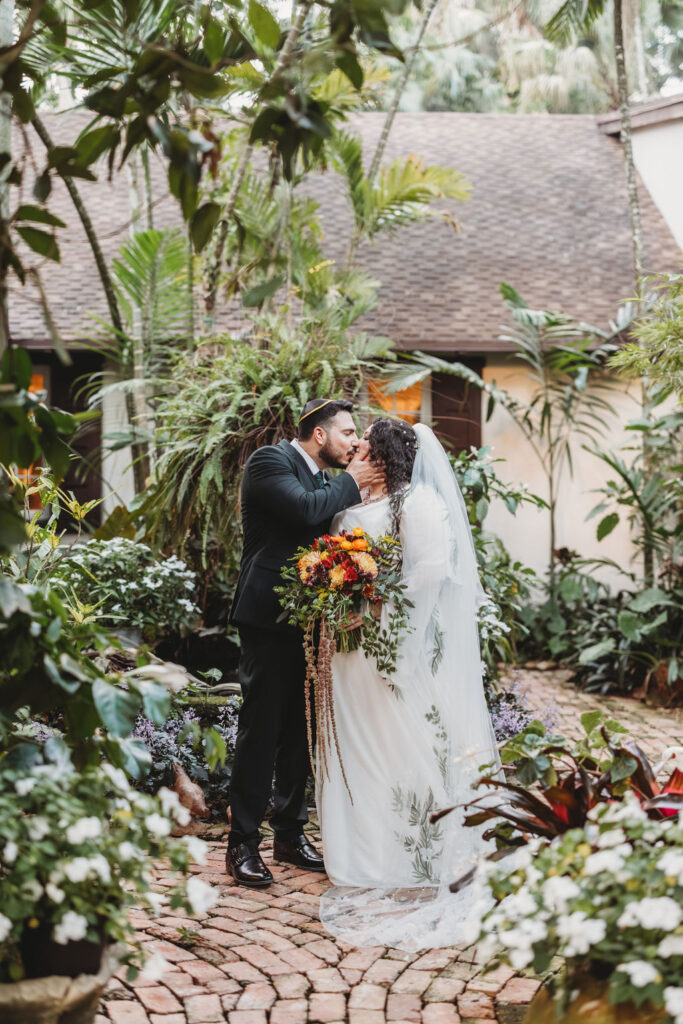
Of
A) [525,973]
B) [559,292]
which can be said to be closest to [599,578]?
[559,292]

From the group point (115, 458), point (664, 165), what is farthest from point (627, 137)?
point (115, 458)

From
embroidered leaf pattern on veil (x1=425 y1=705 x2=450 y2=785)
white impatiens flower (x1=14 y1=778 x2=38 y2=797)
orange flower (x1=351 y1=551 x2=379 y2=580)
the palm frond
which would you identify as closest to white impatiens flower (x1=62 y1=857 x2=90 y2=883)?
white impatiens flower (x1=14 y1=778 x2=38 y2=797)

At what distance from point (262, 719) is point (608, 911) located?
7.39 feet

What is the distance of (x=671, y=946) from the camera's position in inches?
85.7

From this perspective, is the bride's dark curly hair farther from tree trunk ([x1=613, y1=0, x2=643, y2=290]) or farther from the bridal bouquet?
tree trunk ([x1=613, y1=0, x2=643, y2=290])

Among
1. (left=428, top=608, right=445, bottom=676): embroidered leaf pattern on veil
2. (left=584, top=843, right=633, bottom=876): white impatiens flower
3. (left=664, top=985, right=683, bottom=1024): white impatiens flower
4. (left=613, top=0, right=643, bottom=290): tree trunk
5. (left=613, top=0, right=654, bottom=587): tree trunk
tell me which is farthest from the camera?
(left=613, top=0, right=643, bottom=290): tree trunk

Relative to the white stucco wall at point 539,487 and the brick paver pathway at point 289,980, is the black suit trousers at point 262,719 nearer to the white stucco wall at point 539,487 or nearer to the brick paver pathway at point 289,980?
the brick paver pathway at point 289,980

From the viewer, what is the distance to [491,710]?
6184mm

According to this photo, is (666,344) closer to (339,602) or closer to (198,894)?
(339,602)

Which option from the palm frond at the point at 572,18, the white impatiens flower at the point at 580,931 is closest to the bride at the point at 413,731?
the white impatiens flower at the point at 580,931

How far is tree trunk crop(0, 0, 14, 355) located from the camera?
2.44 metres

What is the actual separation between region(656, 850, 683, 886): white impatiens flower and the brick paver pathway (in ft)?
3.60

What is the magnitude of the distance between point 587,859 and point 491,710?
12.8ft

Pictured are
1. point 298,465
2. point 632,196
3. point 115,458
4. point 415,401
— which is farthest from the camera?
point 415,401
